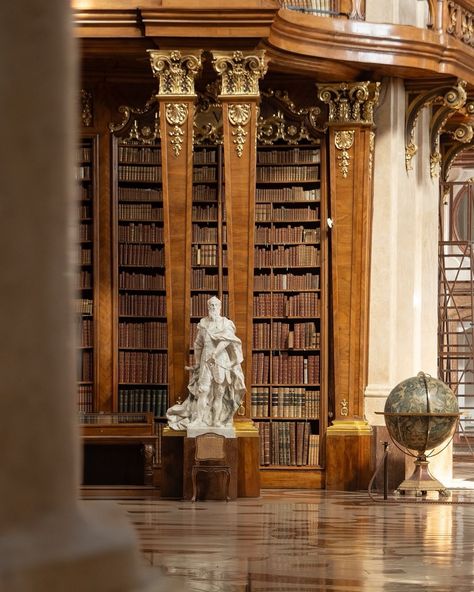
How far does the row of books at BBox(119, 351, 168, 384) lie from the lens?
15.4m

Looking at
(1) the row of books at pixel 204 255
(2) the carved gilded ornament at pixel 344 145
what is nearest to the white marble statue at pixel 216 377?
(1) the row of books at pixel 204 255

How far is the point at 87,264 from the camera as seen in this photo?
15516 millimetres

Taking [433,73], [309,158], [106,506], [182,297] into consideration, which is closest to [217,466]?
[182,297]

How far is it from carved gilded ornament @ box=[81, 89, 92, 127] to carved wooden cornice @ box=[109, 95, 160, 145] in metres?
0.25

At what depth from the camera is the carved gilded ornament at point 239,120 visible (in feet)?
47.1

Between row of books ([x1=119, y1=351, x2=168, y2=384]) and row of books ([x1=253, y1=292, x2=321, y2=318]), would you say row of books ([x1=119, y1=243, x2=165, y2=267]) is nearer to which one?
row of books ([x1=119, y1=351, x2=168, y2=384])

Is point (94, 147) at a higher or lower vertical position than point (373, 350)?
higher

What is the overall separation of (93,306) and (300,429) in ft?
8.30

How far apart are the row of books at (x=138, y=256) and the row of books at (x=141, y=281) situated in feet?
0.43

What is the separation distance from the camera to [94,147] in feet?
50.5

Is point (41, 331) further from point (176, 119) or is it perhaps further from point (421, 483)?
point (421, 483)

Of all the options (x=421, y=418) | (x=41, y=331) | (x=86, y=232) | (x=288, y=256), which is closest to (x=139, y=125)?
(x=86, y=232)

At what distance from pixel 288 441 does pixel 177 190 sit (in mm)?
3034

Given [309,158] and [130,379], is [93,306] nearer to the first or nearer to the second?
[130,379]
